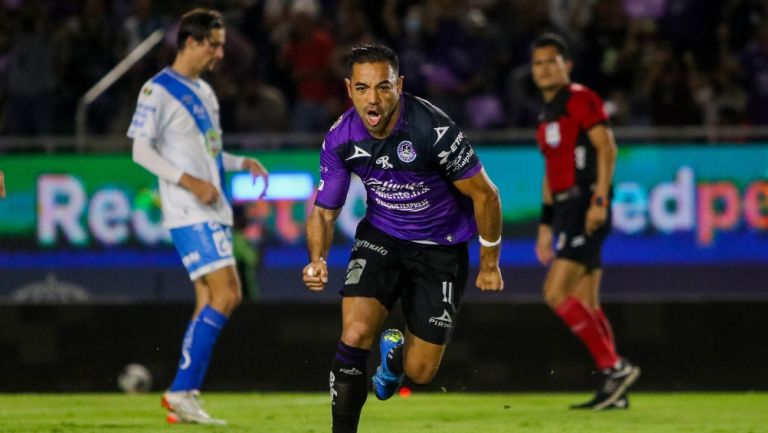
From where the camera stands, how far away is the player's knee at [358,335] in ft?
21.6

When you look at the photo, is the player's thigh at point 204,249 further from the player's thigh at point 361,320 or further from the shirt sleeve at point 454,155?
the shirt sleeve at point 454,155

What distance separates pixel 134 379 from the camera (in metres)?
10.8

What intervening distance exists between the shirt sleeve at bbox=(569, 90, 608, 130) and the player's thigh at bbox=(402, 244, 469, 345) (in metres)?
2.66

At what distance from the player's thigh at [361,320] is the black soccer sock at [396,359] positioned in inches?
11.5

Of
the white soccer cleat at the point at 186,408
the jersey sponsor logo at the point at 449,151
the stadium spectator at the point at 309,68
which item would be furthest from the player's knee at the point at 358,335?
the stadium spectator at the point at 309,68

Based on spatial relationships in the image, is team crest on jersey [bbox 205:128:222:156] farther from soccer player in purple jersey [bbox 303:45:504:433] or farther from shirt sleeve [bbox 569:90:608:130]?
shirt sleeve [bbox 569:90:608:130]

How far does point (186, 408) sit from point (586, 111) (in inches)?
127

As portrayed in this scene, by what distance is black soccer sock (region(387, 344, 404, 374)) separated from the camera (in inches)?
277

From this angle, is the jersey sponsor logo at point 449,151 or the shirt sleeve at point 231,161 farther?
the shirt sleeve at point 231,161

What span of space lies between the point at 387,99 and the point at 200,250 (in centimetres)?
240

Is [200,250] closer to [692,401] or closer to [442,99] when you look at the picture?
[692,401]

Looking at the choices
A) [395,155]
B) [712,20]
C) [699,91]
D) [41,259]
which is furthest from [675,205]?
[395,155]

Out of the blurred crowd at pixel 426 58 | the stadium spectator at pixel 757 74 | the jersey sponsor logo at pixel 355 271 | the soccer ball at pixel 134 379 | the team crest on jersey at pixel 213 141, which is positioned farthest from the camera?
the blurred crowd at pixel 426 58

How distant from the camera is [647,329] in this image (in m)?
10.7
